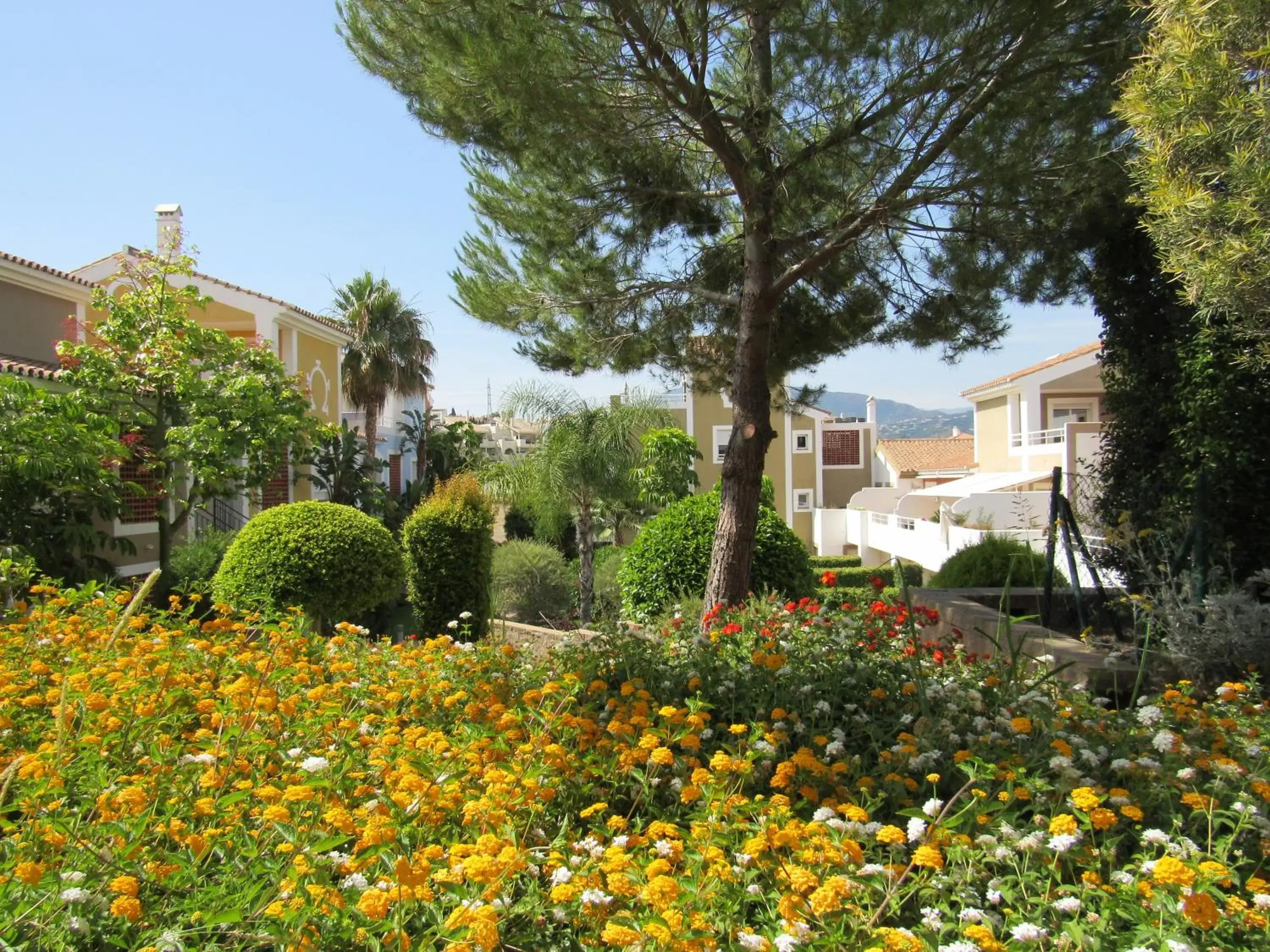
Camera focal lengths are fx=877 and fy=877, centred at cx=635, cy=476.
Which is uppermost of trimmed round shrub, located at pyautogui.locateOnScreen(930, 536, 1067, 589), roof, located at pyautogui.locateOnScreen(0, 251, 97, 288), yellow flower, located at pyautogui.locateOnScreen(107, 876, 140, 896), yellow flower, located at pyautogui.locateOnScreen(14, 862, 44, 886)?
roof, located at pyautogui.locateOnScreen(0, 251, 97, 288)

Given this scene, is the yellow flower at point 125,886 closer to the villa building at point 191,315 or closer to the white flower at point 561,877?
the white flower at point 561,877

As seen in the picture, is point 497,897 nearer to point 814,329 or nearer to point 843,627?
point 843,627

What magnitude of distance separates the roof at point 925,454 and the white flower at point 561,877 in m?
40.0

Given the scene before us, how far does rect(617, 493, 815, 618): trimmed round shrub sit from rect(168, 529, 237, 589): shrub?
5.19 metres

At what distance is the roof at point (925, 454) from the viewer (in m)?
42.4

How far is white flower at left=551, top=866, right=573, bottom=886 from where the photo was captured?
5.87 ft

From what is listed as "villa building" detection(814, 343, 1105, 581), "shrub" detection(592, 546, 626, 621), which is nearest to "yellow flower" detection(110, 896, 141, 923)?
"shrub" detection(592, 546, 626, 621)

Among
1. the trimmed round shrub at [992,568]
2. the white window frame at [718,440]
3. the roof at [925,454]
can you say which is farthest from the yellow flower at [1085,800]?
the roof at [925,454]

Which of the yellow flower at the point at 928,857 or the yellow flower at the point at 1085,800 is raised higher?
the yellow flower at the point at 1085,800

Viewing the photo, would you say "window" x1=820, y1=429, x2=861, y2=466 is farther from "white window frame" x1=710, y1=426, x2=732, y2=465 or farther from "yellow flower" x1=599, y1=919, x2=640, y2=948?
"yellow flower" x1=599, y1=919, x2=640, y2=948

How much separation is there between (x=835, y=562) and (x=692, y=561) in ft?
62.7

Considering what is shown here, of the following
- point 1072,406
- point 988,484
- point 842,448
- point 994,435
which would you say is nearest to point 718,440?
point 842,448

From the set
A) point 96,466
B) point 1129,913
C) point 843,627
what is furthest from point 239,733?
point 96,466

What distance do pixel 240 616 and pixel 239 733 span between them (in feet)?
21.4
